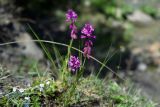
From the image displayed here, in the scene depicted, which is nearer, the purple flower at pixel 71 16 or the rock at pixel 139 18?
the purple flower at pixel 71 16

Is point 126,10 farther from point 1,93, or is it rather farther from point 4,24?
point 1,93

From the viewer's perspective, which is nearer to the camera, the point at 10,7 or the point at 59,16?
the point at 10,7

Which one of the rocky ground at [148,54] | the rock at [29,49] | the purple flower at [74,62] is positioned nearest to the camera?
the purple flower at [74,62]

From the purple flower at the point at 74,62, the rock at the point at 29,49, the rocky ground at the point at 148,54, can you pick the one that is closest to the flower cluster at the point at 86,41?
the purple flower at the point at 74,62

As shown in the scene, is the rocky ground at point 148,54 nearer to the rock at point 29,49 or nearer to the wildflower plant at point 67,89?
the rock at point 29,49

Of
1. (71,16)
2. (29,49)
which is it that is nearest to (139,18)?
(29,49)

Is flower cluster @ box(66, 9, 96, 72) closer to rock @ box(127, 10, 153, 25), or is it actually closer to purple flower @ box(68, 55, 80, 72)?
purple flower @ box(68, 55, 80, 72)

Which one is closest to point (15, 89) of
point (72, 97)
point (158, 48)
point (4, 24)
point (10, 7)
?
point (72, 97)

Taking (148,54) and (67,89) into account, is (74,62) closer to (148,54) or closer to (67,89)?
(67,89)
